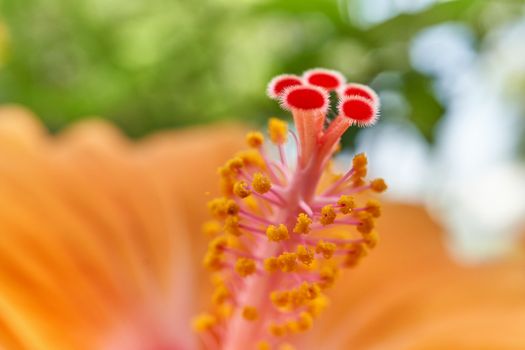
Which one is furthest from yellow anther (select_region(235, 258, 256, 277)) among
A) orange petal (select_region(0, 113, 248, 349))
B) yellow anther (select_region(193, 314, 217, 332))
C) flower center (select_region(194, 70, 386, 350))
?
orange petal (select_region(0, 113, 248, 349))

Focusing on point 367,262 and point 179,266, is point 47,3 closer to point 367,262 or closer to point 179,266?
point 179,266

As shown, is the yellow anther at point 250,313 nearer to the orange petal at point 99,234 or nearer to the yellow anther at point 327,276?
the yellow anther at point 327,276

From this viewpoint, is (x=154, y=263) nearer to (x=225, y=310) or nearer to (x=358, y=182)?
(x=225, y=310)

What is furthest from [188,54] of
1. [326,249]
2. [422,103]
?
[326,249]

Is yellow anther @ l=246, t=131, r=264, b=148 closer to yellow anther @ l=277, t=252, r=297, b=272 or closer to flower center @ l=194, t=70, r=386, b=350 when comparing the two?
flower center @ l=194, t=70, r=386, b=350

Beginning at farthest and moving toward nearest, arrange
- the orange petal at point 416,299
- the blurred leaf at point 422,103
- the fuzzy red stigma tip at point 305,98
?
1. the blurred leaf at point 422,103
2. the orange petal at point 416,299
3. the fuzzy red stigma tip at point 305,98

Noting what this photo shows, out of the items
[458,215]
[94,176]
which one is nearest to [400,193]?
[94,176]

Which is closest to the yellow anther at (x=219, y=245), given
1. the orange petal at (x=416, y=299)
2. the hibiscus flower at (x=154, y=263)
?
the hibiscus flower at (x=154, y=263)
